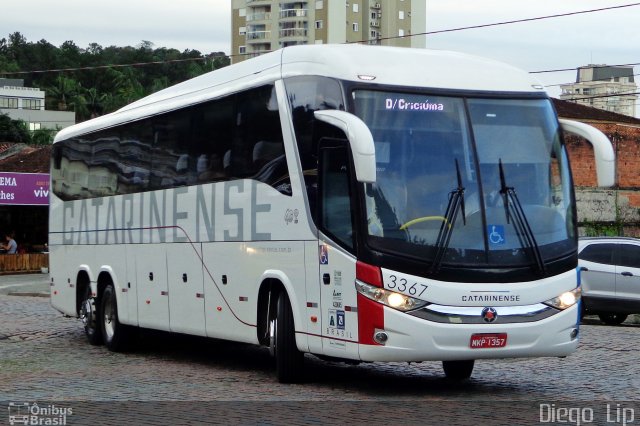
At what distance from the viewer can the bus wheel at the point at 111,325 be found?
19172mm

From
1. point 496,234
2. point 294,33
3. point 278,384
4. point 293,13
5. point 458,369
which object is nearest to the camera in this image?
point 496,234

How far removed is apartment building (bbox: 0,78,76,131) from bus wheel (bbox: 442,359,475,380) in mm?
110497

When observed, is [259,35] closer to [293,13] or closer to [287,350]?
[293,13]

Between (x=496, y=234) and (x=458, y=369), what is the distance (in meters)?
2.58

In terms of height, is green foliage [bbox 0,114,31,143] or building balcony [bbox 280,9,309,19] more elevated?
building balcony [bbox 280,9,309,19]

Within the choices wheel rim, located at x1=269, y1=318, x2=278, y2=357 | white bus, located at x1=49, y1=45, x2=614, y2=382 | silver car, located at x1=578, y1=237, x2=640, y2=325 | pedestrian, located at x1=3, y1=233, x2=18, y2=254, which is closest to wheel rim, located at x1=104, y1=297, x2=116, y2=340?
white bus, located at x1=49, y1=45, x2=614, y2=382

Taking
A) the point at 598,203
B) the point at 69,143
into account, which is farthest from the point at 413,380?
the point at 598,203

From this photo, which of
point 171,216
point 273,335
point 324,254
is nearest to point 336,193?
point 324,254

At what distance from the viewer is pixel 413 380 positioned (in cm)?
1461

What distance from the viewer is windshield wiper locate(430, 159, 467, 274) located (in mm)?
12203

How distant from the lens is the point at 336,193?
12.8 m

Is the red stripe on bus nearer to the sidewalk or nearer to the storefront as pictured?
the sidewalk

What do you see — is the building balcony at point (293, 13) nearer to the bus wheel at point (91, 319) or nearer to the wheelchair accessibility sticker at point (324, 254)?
the bus wheel at point (91, 319)

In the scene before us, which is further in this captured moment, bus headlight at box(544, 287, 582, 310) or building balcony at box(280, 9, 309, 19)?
building balcony at box(280, 9, 309, 19)
